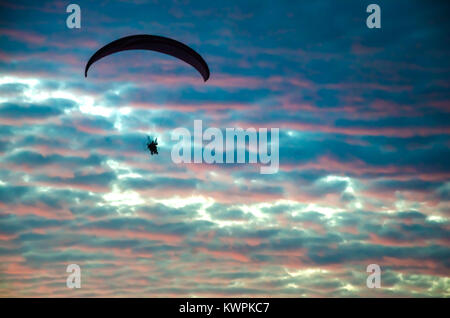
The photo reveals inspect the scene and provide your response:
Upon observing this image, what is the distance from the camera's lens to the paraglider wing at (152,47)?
1246 inches

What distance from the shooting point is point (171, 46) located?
3284 centimetres

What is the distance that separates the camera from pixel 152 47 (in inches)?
1313

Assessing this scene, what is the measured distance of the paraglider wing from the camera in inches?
1246

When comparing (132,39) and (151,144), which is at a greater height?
(132,39)
